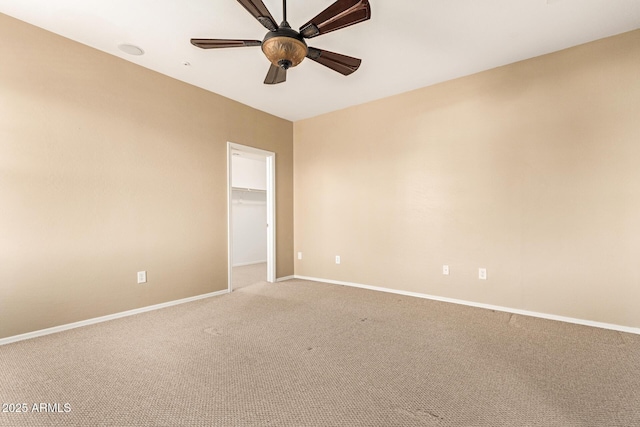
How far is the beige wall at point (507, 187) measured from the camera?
2670mm

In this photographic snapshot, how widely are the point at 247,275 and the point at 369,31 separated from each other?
4.19 metres

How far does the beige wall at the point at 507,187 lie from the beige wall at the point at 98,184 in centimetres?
199

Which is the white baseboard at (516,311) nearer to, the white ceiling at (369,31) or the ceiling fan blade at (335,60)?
the white ceiling at (369,31)

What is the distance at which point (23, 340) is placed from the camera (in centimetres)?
244

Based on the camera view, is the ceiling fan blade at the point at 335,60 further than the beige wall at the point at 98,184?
No

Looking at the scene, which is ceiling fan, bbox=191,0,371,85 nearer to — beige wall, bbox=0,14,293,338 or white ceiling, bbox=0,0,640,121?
white ceiling, bbox=0,0,640,121

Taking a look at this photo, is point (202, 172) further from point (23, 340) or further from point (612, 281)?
point (612, 281)

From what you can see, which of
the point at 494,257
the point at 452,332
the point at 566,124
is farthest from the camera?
the point at 494,257

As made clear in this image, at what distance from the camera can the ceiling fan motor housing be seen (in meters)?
1.84

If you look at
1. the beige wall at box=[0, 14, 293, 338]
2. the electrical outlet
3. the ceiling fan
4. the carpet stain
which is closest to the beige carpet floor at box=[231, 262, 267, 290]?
the beige wall at box=[0, 14, 293, 338]

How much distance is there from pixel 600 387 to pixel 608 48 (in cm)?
298

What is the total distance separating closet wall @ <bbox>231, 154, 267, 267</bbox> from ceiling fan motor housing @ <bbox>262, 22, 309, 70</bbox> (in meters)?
4.45

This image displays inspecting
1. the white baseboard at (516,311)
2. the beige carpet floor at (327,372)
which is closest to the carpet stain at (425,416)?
the beige carpet floor at (327,372)

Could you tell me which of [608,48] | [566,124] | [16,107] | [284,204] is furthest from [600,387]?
[16,107]
